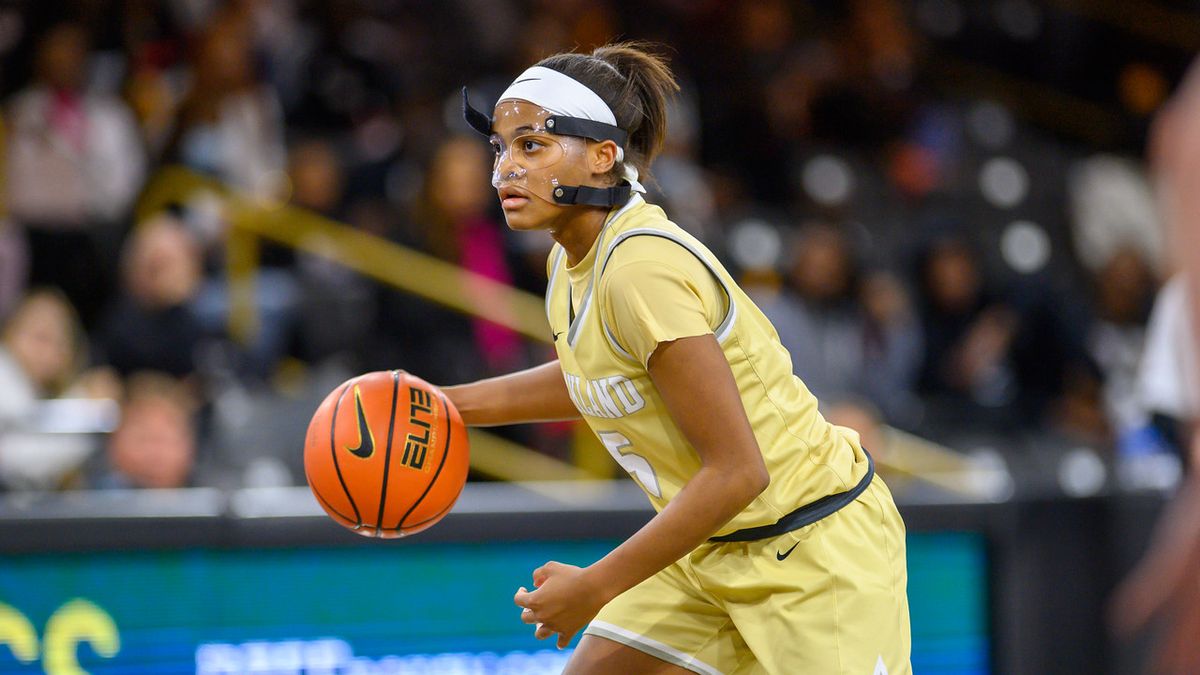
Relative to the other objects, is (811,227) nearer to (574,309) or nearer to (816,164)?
(816,164)

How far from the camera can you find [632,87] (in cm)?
332

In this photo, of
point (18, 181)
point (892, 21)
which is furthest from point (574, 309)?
point (892, 21)

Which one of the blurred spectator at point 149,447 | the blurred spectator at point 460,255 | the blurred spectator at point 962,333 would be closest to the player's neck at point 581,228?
the blurred spectator at point 149,447

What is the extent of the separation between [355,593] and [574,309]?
2.52 meters

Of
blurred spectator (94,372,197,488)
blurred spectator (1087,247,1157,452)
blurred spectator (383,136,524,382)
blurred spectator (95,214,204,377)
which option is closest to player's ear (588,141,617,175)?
A: blurred spectator (94,372,197,488)

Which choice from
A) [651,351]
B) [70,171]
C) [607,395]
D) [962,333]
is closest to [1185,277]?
[651,351]

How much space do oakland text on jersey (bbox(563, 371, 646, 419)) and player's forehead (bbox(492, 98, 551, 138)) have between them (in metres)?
0.56

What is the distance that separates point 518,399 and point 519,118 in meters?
0.79

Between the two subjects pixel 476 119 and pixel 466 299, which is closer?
pixel 476 119

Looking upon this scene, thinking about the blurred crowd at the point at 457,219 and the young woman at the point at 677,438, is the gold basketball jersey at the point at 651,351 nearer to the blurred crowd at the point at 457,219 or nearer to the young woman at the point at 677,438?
the young woman at the point at 677,438

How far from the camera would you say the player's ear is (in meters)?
3.23

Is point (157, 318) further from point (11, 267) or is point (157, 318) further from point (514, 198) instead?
point (514, 198)

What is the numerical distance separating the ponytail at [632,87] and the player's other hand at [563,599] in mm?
938

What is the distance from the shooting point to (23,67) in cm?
818
